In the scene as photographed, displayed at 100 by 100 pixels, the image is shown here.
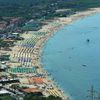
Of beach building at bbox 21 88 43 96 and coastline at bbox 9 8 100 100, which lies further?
coastline at bbox 9 8 100 100

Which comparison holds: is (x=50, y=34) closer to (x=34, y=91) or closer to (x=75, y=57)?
(x=75, y=57)

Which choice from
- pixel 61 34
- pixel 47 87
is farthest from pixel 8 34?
pixel 47 87

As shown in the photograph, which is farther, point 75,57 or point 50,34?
point 50,34

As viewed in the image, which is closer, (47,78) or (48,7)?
(47,78)

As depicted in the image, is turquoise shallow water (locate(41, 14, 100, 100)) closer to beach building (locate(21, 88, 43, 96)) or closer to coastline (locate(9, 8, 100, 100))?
coastline (locate(9, 8, 100, 100))

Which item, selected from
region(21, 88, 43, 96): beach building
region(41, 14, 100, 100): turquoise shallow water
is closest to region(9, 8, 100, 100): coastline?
region(41, 14, 100, 100): turquoise shallow water

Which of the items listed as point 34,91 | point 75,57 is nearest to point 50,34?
point 75,57

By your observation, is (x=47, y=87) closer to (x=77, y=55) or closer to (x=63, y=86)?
(x=63, y=86)

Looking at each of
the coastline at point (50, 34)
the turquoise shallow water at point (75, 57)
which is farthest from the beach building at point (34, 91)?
the turquoise shallow water at point (75, 57)
